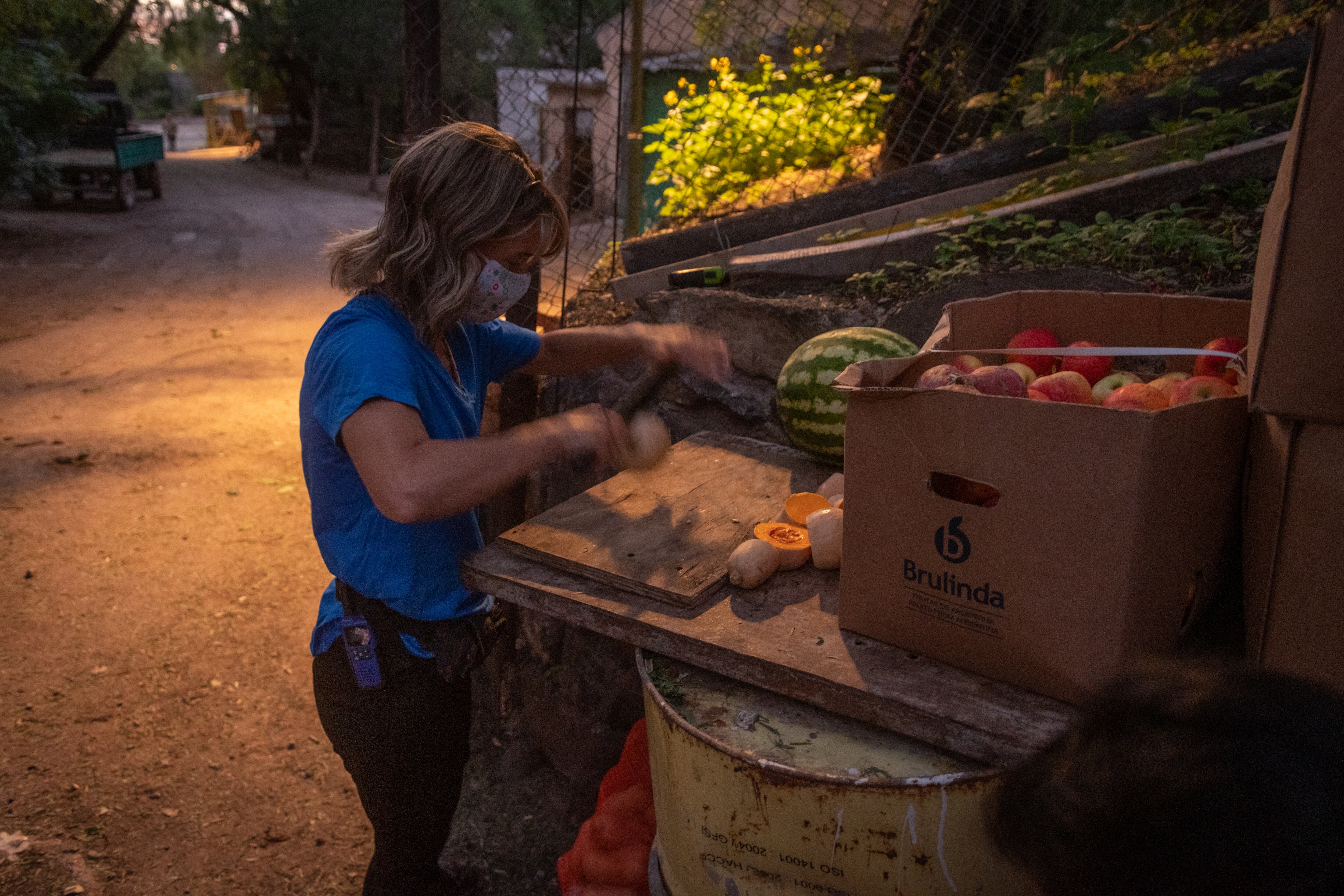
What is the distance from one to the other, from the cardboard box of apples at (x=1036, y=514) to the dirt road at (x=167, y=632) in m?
2.32

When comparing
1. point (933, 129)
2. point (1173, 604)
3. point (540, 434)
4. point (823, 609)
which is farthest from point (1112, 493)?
point (933, 129)

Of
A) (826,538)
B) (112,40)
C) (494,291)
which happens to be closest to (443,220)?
(494,291)

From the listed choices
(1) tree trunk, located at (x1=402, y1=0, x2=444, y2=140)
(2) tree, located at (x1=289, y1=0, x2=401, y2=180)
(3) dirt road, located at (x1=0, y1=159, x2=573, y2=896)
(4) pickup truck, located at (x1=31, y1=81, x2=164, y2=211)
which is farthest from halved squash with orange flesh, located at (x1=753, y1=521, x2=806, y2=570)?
(2) tree, located at (x1=289, y1=0, x2=401, y2=180)

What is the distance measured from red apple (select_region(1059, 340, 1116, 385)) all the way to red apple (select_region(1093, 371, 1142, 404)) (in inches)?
2.2

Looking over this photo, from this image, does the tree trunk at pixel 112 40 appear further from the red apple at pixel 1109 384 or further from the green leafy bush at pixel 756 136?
the red apple at pixel 1109 384

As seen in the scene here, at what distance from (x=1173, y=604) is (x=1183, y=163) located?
2.94 metres

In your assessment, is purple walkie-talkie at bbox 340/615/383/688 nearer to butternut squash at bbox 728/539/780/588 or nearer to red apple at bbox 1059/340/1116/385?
butternut squash at bbox 728/539/780/588

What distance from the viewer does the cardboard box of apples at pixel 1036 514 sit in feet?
4.19

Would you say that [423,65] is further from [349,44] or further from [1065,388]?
[349,44]

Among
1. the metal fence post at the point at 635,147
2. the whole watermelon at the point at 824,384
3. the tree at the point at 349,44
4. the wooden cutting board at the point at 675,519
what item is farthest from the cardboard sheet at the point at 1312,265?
the tree at the point at 349,44

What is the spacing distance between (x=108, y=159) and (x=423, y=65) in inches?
761

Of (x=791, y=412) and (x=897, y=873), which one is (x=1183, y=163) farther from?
(x=897, y=873)

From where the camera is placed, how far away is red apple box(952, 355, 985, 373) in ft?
6.15

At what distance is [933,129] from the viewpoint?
534 cm
